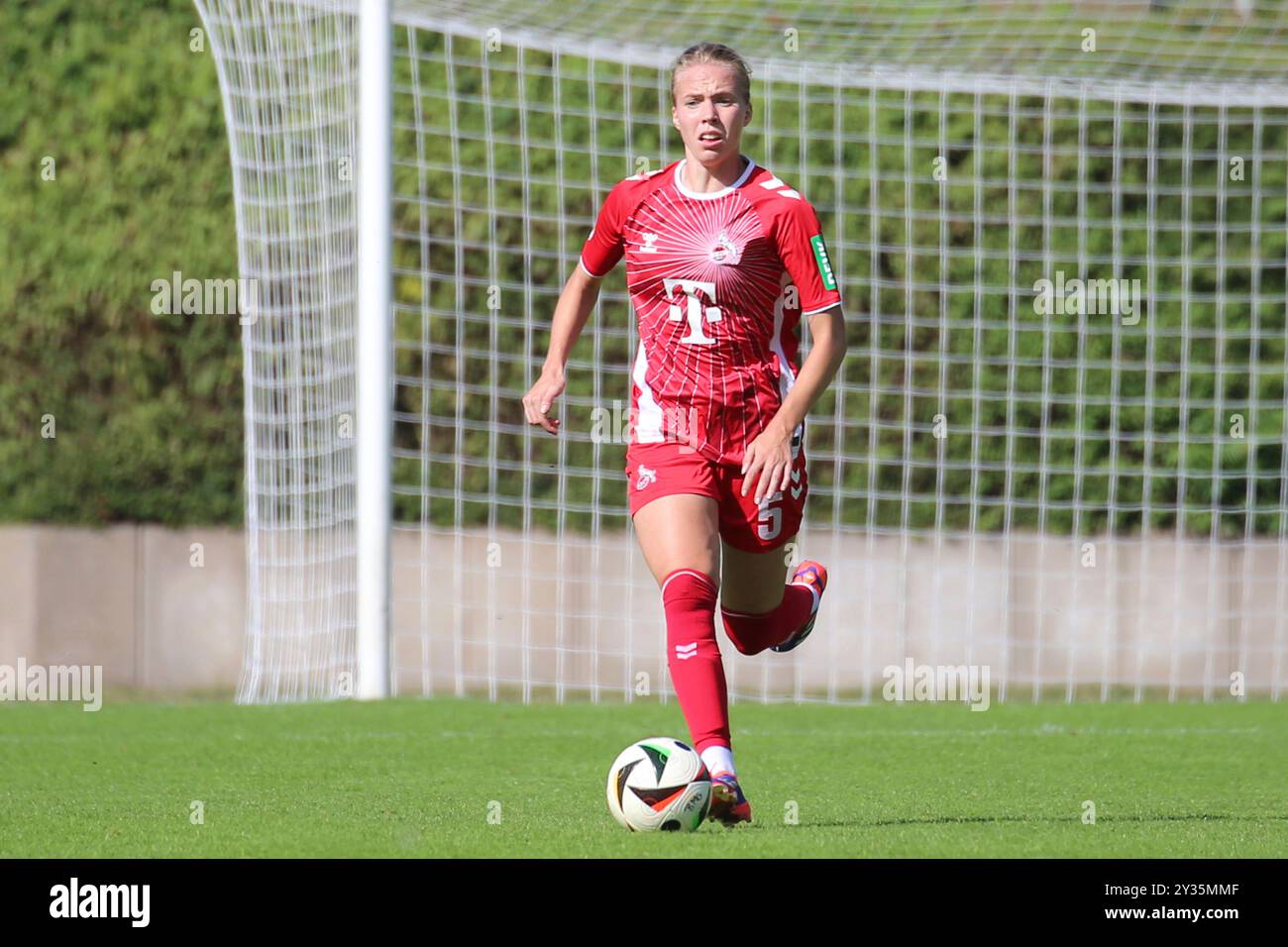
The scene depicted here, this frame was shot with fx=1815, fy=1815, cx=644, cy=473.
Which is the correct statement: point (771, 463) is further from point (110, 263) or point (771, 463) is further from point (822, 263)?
point (110, 263)

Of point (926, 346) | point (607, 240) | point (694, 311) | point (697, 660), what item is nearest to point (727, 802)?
point (697, 660)

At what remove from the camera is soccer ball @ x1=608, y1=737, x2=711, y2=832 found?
4480 millimetres

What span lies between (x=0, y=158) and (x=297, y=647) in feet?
12.4

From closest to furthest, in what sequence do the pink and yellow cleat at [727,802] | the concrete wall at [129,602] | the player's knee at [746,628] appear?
1. the pink and yellow cleat at [727,802]
2. the player's knee at [746,628]
3. the concrete wall at [129,602]

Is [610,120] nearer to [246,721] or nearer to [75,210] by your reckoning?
[75,210]

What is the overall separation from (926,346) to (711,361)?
5684 mm

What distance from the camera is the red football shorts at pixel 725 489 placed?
16.1 feet

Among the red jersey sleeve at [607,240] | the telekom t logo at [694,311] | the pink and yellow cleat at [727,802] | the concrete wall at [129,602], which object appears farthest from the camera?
the concrete wall at [129,602]

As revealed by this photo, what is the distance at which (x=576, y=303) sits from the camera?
529cm

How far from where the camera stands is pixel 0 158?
35.6ft

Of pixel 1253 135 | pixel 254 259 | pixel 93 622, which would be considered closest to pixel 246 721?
pixel 254 259

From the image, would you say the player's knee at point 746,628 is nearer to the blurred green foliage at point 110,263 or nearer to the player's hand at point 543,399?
the player's hand at point 543,399

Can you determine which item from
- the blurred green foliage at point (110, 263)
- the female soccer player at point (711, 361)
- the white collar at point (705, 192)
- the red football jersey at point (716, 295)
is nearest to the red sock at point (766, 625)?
the female soccer player at point (711, 361)

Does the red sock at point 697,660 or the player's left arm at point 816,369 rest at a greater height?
the player's left arm at point 816,369
